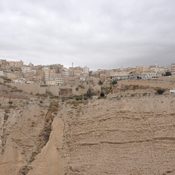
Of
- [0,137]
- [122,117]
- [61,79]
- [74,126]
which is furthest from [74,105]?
[61,79]

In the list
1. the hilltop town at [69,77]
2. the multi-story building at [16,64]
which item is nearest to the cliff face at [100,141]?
the hilltop town at [69,77]

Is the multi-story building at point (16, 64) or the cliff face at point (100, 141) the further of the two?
the multi-story building at point (16, 64)

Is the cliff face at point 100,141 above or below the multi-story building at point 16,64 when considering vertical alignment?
below

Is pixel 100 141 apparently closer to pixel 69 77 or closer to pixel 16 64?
pixel 69 77

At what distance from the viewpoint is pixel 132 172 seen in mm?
15820

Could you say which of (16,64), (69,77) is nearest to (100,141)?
(69,77)

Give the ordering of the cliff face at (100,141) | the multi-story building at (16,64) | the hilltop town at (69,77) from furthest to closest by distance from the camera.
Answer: the multi-story building at (16,64), the hilltop town at (69,77), the cliff face at (100,141)

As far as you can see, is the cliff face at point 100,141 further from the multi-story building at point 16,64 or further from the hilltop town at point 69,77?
the multi-story building at point 16,64

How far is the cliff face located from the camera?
16406mm

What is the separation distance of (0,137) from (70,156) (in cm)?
621

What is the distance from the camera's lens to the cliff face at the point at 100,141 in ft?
53.8

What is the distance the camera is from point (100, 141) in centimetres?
1820

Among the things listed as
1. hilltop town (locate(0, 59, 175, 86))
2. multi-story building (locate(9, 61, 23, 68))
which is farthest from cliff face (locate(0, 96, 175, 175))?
multi-story building (locate(9, 61, 23, 68))

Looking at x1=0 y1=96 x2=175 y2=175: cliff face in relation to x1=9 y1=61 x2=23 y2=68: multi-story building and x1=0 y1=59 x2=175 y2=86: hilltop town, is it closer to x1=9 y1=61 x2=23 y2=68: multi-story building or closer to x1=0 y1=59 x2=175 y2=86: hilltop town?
x1=0 y1=59 x2=175 y2=86: hilltop town
